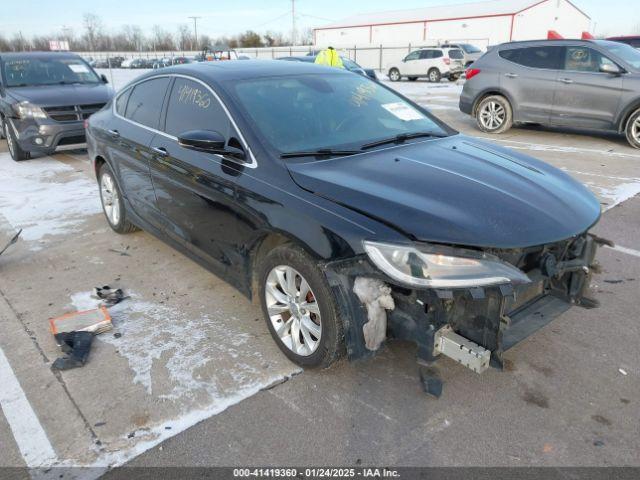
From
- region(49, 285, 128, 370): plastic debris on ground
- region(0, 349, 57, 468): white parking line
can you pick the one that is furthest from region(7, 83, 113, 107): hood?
region(0, 349, 57, 468): white parking line

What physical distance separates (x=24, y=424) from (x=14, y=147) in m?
8.19

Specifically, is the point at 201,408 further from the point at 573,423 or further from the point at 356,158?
the point at 573,423

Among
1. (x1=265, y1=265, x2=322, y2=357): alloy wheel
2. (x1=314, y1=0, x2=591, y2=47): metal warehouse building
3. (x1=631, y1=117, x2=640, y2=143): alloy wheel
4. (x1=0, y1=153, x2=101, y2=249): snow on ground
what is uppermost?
(x1=314, y1=0, x2=591, y2=47): metal warehouse building

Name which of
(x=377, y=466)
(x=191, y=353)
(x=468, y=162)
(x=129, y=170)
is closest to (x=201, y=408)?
(x=191, y=353)

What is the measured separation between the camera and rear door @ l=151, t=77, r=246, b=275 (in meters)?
3.36

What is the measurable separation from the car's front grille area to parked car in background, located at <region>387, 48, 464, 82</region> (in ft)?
69.9

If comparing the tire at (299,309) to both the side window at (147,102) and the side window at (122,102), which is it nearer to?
the side window at (147,102)

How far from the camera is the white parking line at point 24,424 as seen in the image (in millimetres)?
2455

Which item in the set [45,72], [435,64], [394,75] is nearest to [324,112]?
[45,72]

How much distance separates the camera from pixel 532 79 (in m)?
10.0

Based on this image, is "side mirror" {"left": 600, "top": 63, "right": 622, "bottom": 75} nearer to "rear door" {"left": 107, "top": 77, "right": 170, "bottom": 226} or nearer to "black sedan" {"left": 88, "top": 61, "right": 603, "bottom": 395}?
"black sedan" {"left": 88, "top": 61, "right": 603, "bottom": 395}

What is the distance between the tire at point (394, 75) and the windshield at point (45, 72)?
2150cm

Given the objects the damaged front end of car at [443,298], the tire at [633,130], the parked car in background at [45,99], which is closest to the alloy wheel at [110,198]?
the damaged front end of car at [443,298]

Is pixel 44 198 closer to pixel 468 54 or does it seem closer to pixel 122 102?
pixel 122 102
